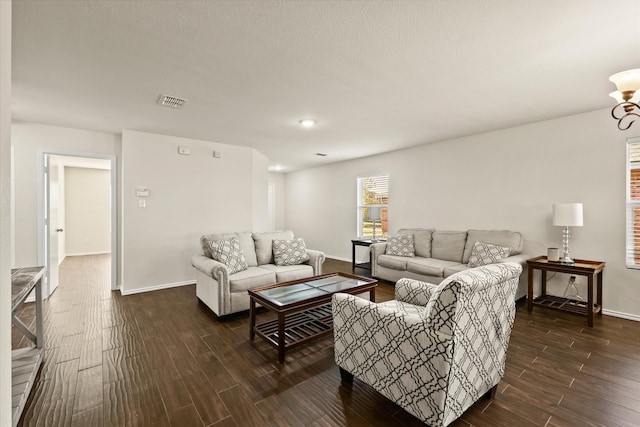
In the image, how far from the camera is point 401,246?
4801 mm

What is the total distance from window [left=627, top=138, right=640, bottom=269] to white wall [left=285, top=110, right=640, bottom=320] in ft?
0.22

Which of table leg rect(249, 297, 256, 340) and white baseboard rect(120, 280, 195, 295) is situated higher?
table leg rect(249, 297, 256, 340)

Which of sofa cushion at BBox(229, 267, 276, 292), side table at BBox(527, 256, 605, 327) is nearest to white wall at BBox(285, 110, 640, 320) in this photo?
side table at BBox(527, 256, 605, 327)

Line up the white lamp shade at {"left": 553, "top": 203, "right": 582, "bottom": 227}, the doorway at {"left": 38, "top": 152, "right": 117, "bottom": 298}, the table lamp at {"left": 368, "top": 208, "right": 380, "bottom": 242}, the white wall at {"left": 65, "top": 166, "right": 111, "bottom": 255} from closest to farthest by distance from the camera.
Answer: the white lamp shade at {"left": 553, "top": 203, "right": 582, "bottom": 227} → the table lamp at {"left": 368, "top": 208, "right": 380, "bottom": 242} → the doorway at {"left": 38, "top": 152, "right": 117, "bottom": 298} → the white wall at {"left": 65, "top": 166, "right": 111, "bottom": 255}

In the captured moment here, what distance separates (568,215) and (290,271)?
3.38 metres

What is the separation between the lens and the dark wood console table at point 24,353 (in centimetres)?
171

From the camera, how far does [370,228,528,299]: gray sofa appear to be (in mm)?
3906

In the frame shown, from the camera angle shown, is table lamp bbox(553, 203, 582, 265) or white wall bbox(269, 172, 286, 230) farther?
white wall bbox(269, 172, 286, 230)

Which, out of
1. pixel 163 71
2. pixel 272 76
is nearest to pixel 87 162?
pixel 163 71

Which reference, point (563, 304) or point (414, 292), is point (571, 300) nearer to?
point (563, 304)

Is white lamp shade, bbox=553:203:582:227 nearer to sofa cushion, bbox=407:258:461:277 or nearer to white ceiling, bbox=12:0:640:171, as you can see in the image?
white ceiling, bbox=12:0:640:171

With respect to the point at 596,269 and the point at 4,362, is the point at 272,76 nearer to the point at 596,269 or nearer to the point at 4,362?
the point at 4,362

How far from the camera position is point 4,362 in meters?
1.00

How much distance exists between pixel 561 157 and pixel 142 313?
5608 millimetres
